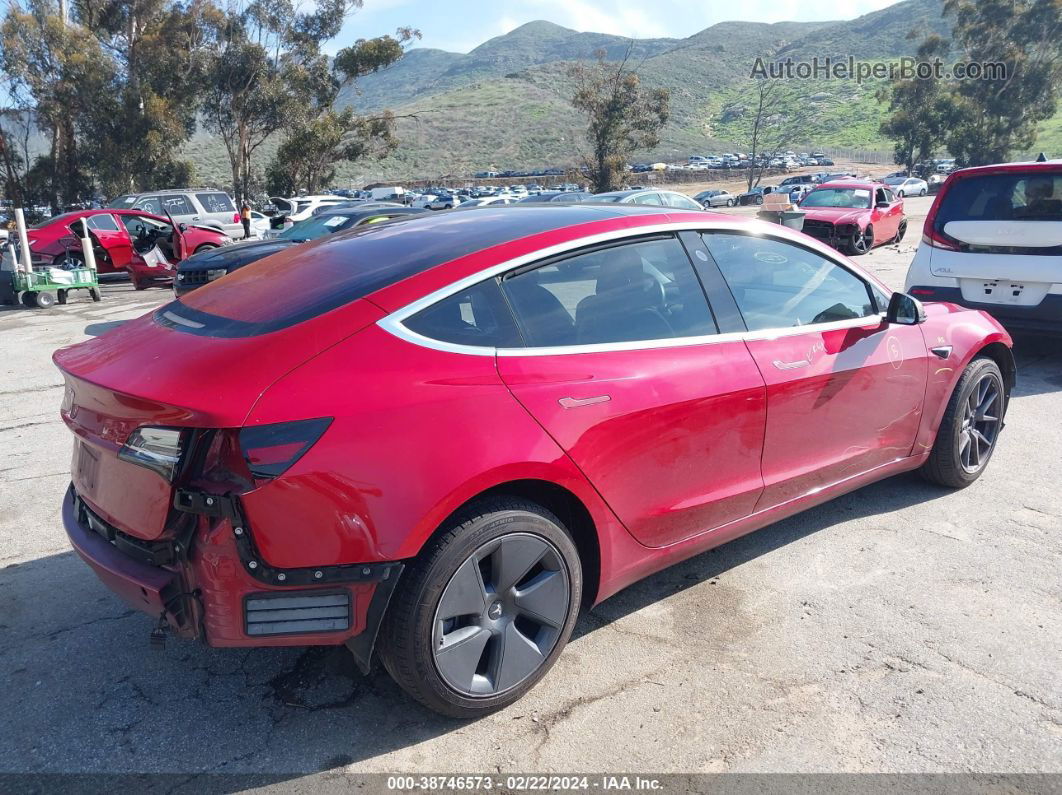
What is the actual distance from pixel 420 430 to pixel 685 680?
1409 millimetres

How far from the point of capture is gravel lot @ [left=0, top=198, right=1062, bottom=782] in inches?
103

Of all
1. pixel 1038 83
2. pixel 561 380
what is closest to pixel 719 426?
pixel 561 380

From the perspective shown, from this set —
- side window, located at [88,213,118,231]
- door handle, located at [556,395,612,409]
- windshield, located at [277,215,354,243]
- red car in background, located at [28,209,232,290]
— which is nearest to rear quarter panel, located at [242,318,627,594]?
door handle, located at [556,395,612,409]

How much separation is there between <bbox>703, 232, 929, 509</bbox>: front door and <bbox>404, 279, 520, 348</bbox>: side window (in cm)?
116

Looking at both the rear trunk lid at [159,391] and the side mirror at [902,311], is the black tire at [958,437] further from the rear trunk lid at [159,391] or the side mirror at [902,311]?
the rear trunk lid at [159,391]

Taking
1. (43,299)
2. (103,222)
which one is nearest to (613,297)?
(43,299)

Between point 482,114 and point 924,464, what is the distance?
112 meters

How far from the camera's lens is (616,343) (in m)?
3.09

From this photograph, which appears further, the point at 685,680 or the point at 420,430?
the point at 685,680

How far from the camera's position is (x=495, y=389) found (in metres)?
2.67

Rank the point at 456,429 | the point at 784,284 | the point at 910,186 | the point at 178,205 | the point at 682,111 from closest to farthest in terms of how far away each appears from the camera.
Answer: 1. the point at 456,429
2. the point at 784,284
3. the point at 178,205
4. the point at 910,186
5. the point at 682,111

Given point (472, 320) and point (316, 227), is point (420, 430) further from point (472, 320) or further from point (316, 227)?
point (316, 227)

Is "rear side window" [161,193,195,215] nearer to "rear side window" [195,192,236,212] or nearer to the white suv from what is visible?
"rear side window" [195,192,236,212]

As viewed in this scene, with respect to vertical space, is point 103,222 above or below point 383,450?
above
